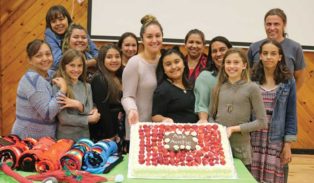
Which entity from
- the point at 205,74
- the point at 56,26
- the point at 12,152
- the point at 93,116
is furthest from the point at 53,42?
the point at 12,152

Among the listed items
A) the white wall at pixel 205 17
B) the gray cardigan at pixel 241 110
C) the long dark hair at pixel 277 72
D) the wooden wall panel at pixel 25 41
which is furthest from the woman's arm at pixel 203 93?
the wooden wall panel at pixel 25 41

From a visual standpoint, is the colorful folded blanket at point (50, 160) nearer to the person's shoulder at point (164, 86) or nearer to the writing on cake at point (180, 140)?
the writing on cake at point (180, 140)

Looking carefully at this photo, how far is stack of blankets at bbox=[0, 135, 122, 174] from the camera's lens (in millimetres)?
→ 2121

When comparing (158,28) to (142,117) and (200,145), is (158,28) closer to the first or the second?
(142,117)

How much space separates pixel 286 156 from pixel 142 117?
3.65ft

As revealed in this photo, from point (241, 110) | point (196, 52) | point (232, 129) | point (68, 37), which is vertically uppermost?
point (68, 37)

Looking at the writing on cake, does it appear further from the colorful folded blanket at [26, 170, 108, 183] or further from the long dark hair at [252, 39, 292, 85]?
the long dark hair at [252, 39, 292, 85]

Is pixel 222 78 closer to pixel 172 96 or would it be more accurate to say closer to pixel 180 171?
pixel 172 96

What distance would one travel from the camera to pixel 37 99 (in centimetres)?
254

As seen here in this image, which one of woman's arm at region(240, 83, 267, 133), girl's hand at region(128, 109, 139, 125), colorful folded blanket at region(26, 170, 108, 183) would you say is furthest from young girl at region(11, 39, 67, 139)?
woman's arm at region(240, 83, 267, 133)

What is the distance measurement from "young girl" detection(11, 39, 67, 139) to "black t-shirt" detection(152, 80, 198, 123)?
2.11ft

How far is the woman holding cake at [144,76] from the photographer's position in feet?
9.15

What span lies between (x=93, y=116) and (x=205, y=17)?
8.63 feet

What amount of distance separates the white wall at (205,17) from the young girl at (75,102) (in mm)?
2210
